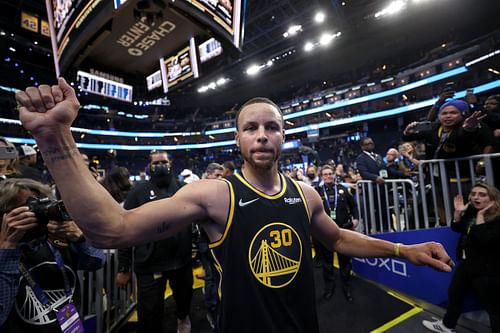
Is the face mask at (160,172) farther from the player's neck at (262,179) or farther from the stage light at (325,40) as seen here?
the stage light at (325,40)

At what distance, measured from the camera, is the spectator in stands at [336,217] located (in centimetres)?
412

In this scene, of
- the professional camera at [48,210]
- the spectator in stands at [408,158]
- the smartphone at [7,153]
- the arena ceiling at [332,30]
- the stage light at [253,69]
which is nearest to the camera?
the professional camera at [48,210]

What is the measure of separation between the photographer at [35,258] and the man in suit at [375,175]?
4837mm

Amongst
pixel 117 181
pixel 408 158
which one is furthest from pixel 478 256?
pixel 117 181

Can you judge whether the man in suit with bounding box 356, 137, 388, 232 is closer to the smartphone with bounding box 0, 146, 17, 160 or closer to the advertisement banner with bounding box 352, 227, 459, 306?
the advertisement banner with bounding box 352, 227, 459, 306

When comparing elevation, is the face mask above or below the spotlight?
below

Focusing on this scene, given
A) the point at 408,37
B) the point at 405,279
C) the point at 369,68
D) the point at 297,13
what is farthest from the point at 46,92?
the point at 369,68

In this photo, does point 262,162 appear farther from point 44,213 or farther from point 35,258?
point 35,258

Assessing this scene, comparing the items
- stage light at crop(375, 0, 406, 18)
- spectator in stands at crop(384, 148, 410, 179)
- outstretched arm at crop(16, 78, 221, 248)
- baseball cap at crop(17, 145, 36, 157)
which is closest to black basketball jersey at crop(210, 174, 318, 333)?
outstretched arm at crop(16, 78, 221, 248)

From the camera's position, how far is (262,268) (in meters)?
1.26

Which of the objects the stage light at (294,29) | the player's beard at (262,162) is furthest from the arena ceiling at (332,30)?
the player's beard at (262,162)

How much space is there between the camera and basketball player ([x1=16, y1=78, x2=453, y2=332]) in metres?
0.90

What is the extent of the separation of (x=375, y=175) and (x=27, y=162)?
20.5 ft

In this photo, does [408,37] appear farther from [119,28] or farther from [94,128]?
[94,128]
